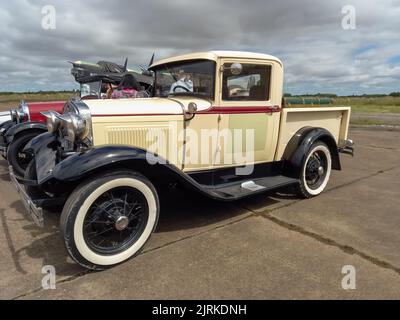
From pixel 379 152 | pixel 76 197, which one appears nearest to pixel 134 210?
pixel 76 197

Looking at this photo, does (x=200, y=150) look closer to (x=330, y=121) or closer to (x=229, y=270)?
(x=229, y=270)

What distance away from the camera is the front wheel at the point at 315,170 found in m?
4.53

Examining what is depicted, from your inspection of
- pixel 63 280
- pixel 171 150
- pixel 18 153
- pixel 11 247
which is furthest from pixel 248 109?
pixel 18 153

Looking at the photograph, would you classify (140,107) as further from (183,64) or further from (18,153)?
(18,153)

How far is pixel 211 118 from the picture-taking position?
370 centimetres

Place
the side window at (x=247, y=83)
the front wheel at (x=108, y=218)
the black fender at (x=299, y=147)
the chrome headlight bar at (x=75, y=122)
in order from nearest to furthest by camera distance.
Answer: the front wheel at (x=108, y=218)
the chrome headlight bar at (x=75, y=122)
the side window at (x=247, y=83)
the black fender at (x=299, y=147)

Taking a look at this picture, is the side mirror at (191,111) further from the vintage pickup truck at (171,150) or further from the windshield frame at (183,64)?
the windshield frame at (183,64)

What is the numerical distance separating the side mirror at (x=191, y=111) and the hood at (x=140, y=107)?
0.08 metres

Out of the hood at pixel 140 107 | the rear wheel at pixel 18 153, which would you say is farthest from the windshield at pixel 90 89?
the hood at pixel 140 107

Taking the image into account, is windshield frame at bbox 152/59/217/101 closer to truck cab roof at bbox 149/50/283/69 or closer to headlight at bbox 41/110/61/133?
truck cab roof at bbox 149/50/283/69

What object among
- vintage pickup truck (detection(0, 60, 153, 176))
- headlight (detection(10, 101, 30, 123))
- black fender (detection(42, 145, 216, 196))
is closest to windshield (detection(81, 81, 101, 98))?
vintage pickup truck (detection(0, 60, 153, 176))

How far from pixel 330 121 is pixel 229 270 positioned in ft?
11.1

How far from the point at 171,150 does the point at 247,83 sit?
134 cm
